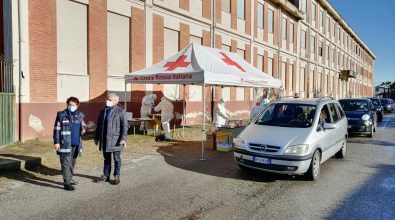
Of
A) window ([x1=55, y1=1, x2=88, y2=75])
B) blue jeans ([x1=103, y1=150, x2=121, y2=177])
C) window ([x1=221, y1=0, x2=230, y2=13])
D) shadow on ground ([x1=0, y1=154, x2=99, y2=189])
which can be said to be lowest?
shadow on ground ([x1=0, y1=154, x2=99, y2=189])

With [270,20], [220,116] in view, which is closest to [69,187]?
[220,116]

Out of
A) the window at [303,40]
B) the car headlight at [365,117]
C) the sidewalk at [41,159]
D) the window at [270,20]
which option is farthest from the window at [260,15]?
the sidewalk at [41,159]

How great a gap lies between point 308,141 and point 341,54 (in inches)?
2035

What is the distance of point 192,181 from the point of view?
23.9ft

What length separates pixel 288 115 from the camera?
27.3 ft

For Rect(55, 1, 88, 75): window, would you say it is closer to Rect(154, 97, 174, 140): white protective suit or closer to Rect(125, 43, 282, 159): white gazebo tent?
Rect(125, 43, 282, 159): white gazebo tent

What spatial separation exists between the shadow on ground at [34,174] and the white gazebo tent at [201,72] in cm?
394

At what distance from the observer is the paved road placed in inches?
209

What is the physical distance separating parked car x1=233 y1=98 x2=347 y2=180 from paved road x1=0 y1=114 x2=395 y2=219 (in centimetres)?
38

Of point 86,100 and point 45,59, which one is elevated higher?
point 45,59

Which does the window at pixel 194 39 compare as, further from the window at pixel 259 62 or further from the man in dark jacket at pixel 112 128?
the man in dark jacket at pixel 112 128

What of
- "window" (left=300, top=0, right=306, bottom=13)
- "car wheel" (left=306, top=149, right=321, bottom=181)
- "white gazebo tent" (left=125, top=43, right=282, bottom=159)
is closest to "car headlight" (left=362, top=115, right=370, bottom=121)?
"white gazebo tent" (left=125, top=43, right=282, bottom=159)

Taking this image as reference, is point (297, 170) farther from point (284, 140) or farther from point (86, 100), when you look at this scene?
point (86, 100)

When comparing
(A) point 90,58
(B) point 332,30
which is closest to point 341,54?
(B) point 332,30
